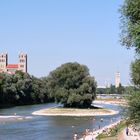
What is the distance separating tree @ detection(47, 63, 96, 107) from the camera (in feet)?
415

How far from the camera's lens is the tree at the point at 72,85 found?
126 meters

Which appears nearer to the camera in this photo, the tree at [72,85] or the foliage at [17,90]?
the tree at [72,85]

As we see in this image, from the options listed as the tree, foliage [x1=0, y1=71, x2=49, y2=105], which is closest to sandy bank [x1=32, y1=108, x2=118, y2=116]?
the tree

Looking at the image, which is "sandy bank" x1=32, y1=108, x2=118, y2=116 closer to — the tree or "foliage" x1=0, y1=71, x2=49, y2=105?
the tree

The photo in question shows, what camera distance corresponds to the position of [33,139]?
211 ft

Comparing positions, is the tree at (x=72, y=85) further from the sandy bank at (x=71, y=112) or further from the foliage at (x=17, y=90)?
the foliage at (x=17, y=90)

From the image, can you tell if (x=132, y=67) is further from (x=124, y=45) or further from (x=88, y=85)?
(x=88, y=85)

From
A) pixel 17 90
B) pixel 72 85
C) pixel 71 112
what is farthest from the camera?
pixel 17 90

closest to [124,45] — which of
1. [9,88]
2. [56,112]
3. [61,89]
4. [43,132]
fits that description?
[43,132]

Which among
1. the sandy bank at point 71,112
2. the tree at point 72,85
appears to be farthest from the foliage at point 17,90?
the sandy bank at point 71,112

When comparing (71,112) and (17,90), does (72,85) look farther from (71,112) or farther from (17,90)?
(17,90)

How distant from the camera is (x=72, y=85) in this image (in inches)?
5079

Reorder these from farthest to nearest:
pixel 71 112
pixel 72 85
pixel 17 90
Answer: pixel 17 90
pixel 72 85
pixel 71 112

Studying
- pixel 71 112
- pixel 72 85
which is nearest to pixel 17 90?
pixel 72 85
